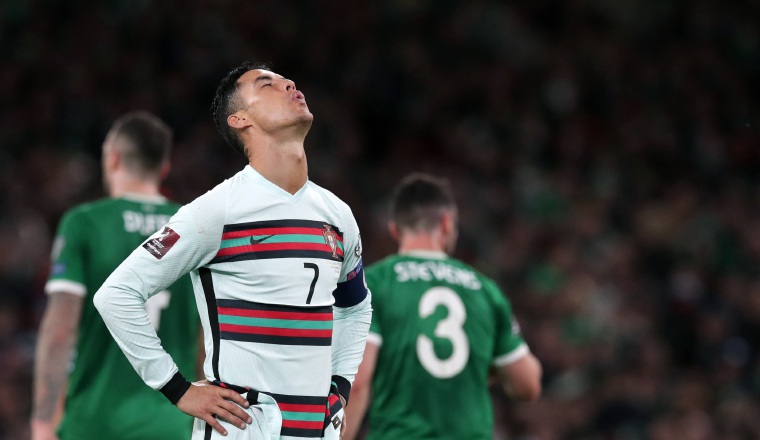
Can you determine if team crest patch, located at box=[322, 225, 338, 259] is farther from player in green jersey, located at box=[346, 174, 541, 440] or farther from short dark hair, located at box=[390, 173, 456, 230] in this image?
short dark hair, located at box=[390, 173, 456, 230]

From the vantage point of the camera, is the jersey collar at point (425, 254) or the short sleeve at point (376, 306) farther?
the jersey collar at point (425, 254)

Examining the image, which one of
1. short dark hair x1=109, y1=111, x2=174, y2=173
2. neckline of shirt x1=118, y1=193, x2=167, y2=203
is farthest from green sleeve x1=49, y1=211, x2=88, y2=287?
short dark hair x1=109, y1=111, x2=174, y2=173

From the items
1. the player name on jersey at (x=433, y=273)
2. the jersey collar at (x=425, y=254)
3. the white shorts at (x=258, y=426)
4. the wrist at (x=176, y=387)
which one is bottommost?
the white shorts at (x=258, y=426)

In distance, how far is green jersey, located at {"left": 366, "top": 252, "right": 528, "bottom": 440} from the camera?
207 inches

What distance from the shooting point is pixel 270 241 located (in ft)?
11.4

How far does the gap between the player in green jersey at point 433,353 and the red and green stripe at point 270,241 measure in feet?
5.74

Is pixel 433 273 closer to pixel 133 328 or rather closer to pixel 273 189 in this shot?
pixel 273 189

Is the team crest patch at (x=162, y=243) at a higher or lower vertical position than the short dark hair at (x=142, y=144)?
lower

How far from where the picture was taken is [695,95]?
1450 centimetres

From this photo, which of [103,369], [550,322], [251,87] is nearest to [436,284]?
[103,369]

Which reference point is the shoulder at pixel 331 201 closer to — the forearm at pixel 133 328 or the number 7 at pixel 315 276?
the number 7 at pixel 315 276

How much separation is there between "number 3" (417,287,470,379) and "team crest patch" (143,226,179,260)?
207cm

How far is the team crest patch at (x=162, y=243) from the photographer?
3.42 m

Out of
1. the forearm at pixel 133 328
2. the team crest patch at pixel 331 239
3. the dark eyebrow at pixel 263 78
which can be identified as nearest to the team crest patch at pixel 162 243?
the forearm at pixel 133 328
